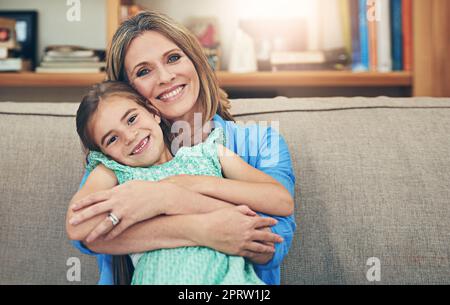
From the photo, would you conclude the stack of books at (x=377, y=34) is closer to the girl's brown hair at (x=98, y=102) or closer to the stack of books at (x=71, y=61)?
the stack of books at (x=71, y=61)

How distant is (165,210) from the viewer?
0.72 m

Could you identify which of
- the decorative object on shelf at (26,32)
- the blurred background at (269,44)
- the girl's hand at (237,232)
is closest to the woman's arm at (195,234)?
the girl's hand at (237,232)

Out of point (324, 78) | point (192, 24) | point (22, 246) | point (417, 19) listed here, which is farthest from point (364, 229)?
point (192, 24)

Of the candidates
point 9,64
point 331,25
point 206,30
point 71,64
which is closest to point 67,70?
point 71,64

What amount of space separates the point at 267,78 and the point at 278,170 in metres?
0.74

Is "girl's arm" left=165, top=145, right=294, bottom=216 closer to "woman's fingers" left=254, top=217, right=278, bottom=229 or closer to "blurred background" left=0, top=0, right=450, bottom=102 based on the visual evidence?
"woman's fingers" left=254, top=217, right=278, bottom=229

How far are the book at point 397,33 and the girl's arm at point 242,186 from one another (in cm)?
95

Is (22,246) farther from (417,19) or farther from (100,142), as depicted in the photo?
(417,19)

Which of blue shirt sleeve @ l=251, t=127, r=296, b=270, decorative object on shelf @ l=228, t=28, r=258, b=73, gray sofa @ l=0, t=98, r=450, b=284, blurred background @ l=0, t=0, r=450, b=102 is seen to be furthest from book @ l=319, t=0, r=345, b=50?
blue shirt sleeve @ l=251, t=127, r=296, b=270

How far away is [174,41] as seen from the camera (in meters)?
0.81

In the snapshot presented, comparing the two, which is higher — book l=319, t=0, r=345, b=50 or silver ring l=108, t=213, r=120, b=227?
book l=319, t=0, r=345, b=50

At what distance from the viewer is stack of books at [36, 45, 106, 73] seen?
1550mm

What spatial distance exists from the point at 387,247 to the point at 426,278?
85mm

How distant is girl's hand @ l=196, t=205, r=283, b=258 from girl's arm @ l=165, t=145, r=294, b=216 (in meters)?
0.02
